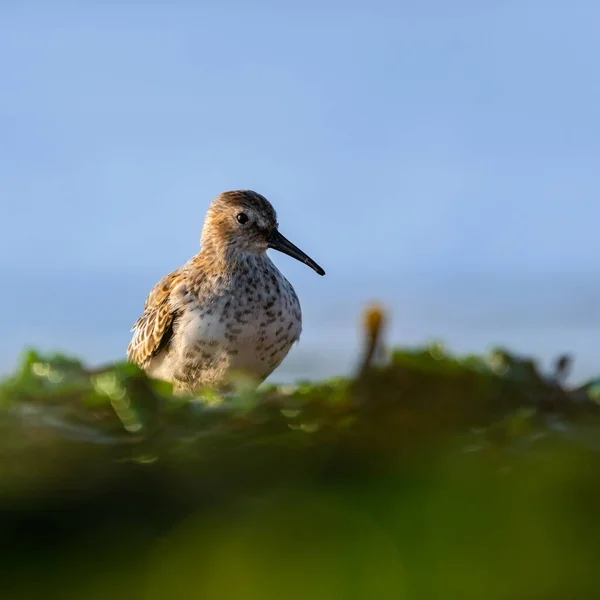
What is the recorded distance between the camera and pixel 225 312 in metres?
7.23

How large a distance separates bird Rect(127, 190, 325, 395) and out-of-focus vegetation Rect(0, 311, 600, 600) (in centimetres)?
486

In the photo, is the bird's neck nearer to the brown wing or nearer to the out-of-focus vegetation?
the brown wing

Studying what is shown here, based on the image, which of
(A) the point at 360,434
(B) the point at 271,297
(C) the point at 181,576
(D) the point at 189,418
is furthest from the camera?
(B) the point at 271,297

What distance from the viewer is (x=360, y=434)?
1295 mm

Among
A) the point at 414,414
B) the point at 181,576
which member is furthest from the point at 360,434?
the point at 181,576

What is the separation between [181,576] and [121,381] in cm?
40

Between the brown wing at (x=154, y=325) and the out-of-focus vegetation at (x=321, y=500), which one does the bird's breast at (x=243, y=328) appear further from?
the out-of-focus vegetation at (x=321, y=500)

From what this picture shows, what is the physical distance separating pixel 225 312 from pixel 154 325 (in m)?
0.70

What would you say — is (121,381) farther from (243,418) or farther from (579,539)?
(579,539)

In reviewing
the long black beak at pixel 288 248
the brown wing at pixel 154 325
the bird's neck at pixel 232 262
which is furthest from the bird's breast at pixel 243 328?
the long black beak at pixel 288 248

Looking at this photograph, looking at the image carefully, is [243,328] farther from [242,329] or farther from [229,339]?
[229,339]

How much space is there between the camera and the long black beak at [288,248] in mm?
8430

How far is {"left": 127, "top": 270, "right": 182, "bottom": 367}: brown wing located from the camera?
24.4ft

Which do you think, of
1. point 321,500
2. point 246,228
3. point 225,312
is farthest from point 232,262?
point 321,500
